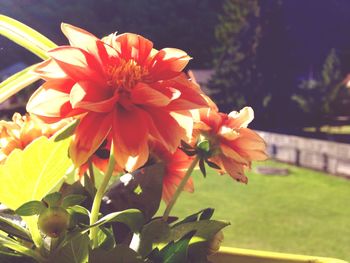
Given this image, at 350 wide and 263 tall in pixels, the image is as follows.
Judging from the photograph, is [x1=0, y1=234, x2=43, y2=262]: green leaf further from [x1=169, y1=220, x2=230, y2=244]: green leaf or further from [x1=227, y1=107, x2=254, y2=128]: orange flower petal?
[x1=227, y1=107, x2=254, y2=128]: orange flower petal

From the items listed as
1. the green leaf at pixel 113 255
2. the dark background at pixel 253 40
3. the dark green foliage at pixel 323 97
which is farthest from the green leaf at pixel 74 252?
the dark background at pixel 253 40

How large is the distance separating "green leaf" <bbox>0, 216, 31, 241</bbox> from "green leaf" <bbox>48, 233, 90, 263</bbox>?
0.21ft

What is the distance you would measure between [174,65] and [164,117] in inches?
2.1

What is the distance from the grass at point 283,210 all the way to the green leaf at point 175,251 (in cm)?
332

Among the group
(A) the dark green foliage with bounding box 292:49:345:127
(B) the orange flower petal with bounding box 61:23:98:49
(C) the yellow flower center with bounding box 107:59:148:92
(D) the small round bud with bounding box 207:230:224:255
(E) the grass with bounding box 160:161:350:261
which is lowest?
(A) the dark green foliage with bounding box 292:49:345:127

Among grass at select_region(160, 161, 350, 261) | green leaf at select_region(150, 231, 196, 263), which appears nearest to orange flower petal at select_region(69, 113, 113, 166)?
green leaf at select_region(150, 231, 196, 263)

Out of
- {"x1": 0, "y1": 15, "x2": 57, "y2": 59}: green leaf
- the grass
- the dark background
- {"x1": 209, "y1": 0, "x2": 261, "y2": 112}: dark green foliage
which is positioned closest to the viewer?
{"x1": 0, "y1": 15, "x2": 57, "y2": 59}: green leaf

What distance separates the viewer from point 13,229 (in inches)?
20.7

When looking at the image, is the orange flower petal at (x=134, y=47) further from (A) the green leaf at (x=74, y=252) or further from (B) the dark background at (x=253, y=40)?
(B) the dark background at (x=253, y=40)

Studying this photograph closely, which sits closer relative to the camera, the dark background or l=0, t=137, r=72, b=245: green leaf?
l=0, t=137, r=72, b=245: green leaf

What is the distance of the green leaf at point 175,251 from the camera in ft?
1.60

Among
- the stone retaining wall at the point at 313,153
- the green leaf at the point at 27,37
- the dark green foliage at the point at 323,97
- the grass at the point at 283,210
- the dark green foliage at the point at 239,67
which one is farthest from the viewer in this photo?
the dark green foliage at the point at 239,67

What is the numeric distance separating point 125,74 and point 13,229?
0.18 meters

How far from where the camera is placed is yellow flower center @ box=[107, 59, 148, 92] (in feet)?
1.55
